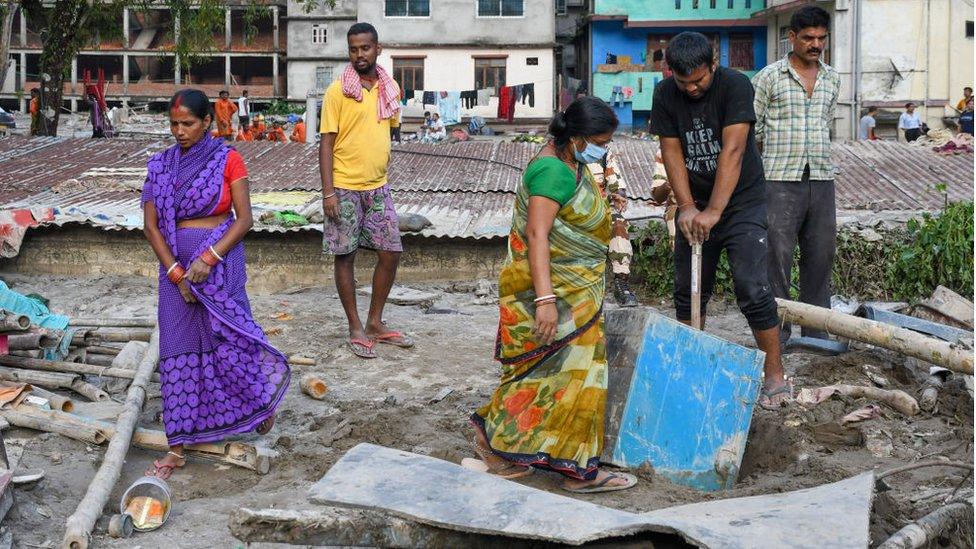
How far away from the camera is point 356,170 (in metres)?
6.39

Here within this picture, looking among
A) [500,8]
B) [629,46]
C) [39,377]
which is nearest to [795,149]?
[39,377]

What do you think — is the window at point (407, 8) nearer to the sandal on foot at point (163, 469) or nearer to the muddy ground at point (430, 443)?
the muddy ground at point (430, 443)

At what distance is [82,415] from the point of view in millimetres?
5066

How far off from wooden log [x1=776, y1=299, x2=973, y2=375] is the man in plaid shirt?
0.31m

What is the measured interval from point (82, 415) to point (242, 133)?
23196 mm

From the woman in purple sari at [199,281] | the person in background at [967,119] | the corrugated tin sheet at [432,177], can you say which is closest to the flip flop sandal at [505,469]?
the woman in purple sari at [199,281]

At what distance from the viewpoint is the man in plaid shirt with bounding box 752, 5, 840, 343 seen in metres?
5.90

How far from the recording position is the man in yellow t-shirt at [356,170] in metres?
6.35

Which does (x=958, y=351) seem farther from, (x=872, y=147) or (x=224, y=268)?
(x=872, y=147)

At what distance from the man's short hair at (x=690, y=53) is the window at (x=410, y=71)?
113ft

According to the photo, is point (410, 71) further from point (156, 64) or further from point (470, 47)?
point (156, 64)

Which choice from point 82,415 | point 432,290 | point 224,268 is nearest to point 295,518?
point 224,268

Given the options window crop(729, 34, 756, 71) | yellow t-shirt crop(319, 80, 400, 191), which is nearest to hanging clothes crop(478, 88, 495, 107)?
window crop(729, 34, 756, 71)

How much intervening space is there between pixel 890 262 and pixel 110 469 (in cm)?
618
